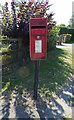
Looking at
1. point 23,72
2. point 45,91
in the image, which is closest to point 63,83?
point 45,91

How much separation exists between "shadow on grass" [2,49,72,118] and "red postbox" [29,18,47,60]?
0.87 metres

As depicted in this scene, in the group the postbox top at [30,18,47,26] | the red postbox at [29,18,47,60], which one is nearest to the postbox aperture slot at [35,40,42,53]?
the red postbox at [29,18,47,60]

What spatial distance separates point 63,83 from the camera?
372 cm

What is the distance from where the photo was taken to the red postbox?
2.59 m

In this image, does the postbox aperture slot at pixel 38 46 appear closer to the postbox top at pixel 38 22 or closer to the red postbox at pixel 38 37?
the red postbox at pixel 38 37

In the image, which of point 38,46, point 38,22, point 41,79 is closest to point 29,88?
point 41,79

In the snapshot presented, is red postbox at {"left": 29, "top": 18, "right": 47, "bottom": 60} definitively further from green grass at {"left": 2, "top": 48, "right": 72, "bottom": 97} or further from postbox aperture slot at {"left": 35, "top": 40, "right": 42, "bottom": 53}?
green grass at {"left": 2, "top": 48, "right": 72, "bottom": 97}

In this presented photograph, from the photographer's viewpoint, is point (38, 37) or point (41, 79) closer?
point (38, 37)

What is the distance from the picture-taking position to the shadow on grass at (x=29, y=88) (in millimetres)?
Result: 2439

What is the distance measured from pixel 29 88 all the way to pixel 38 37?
49.9 inches

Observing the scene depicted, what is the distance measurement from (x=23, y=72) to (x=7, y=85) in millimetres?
926

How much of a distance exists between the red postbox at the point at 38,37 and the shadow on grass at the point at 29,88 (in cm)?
87

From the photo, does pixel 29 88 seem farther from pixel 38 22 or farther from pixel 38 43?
pixel 38 22

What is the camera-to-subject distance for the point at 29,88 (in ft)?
10.8
